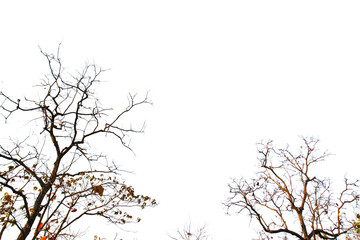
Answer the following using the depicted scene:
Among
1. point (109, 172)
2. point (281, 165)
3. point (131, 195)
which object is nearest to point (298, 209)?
point (281, 165)

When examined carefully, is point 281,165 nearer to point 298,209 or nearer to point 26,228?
point 298,209

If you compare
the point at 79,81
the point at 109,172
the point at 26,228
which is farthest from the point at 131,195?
the point at 79,81

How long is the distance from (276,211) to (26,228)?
11.8 m

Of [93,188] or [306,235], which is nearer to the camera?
[93,188]

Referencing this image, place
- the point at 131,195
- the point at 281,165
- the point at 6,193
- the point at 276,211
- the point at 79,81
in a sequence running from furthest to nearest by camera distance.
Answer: the point at 281,165
the point at 276,211
the point at 131,195
the point at 79,81
the point at 6,193

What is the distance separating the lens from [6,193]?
19.0ft

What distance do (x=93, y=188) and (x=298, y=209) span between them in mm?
10222

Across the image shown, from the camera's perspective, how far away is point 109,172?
7.21 metres

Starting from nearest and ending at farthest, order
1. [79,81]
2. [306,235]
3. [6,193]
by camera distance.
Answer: [6,193] < [79,81] < [306,235]

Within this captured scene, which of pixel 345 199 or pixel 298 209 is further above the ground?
pixel 345 199

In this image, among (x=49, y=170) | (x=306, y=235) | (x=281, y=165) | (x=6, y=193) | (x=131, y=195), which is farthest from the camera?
(x=281, y=165)

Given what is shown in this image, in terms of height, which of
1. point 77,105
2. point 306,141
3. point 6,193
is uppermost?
point 306,141

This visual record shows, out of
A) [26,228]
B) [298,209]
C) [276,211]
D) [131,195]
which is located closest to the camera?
[26,228]

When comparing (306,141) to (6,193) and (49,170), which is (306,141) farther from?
(6,193)
